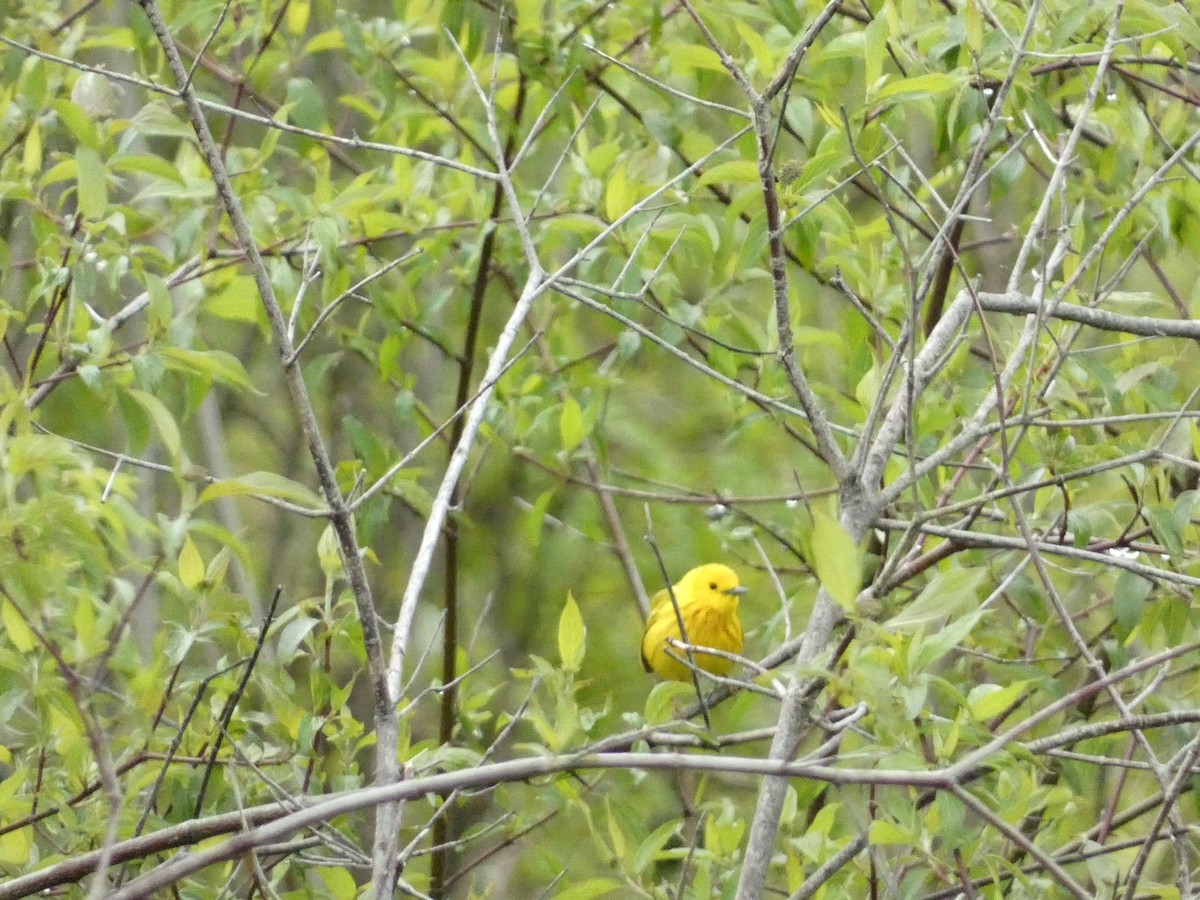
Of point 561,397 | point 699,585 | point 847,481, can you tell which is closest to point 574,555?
point 699,585

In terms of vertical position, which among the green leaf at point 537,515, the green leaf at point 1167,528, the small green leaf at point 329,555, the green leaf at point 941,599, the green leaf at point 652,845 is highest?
the green leaf at point 941,599

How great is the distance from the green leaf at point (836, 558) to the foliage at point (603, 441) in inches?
0.5

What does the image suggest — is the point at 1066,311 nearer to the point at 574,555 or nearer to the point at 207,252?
the point at 207,252

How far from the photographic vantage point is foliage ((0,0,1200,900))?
232 centimetres

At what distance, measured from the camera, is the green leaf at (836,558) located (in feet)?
6.57

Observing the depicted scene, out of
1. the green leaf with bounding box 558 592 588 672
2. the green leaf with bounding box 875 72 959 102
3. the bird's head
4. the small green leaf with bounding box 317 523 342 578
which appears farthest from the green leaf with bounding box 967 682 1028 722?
the bird's head

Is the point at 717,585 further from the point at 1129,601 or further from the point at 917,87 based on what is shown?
the point at 917,87

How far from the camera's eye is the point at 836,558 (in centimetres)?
206

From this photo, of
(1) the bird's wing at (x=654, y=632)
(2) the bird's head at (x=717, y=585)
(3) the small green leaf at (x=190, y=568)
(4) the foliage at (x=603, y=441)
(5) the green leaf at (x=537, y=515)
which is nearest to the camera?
(4) the foliage at (x=603, y=441)

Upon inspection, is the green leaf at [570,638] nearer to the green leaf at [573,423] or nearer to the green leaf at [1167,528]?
the green leaf at [1167,528]

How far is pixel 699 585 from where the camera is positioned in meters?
6.97

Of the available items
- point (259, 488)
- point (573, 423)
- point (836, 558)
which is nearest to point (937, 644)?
point (836, 558)

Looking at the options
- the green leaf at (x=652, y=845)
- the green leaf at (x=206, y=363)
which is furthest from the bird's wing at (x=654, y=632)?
the green leaf at (x=206, y=363)

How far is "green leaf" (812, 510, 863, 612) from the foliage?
0.01m
